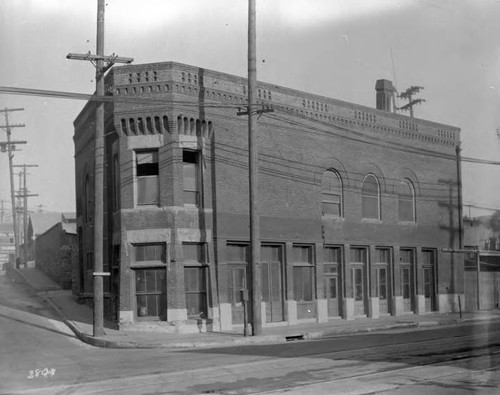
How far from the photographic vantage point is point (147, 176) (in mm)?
23250

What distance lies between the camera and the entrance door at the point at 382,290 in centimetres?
3005

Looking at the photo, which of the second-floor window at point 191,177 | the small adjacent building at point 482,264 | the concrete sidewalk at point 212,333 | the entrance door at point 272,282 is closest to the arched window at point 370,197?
the concrete sidewalk at point 212,333

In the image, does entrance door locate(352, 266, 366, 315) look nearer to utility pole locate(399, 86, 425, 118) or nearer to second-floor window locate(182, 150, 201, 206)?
second-floor window locate(182, 150, 201, 206)

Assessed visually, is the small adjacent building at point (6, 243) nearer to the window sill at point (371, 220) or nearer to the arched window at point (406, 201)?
the arched window at point (406, 201)

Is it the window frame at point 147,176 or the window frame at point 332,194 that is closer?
the window frame at point 147,176

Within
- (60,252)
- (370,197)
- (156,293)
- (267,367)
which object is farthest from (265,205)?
(60,252)

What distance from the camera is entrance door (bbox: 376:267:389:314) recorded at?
30.0 m

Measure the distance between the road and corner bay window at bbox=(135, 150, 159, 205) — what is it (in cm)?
555

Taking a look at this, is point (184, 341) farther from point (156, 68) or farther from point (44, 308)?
point (44, 308)

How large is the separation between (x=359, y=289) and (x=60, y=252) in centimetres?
1789

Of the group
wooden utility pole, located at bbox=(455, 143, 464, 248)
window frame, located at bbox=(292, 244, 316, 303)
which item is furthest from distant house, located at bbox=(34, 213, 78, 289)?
wooden utility pole, located at bbox=(455, 143, 464, 248)

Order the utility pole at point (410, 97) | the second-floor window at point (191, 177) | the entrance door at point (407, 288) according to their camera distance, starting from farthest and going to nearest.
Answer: the utility pole at point (410, 97) → the entrance door at point (407, 288) → the second-floor window at point (191, 177)

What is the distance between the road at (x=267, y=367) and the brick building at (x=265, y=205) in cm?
460

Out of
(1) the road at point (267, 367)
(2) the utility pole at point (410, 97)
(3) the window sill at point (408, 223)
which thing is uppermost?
(2) the utility pole at point (410, 97)
